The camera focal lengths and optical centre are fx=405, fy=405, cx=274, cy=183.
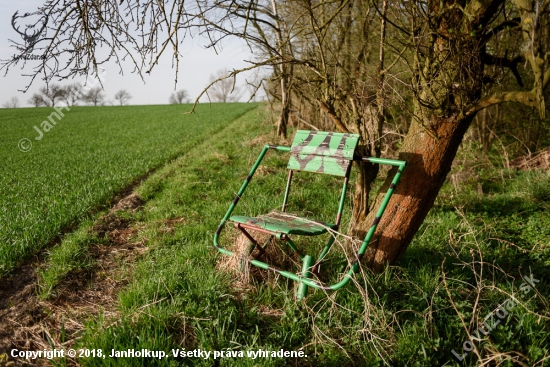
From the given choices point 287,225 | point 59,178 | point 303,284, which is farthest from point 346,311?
point 59,178

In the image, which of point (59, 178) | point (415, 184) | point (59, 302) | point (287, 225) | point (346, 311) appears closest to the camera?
point (346, 311)

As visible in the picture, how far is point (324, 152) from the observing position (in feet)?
10.9

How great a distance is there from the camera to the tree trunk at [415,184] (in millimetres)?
3195

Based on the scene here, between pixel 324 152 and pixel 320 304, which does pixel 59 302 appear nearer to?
pixel 320 304

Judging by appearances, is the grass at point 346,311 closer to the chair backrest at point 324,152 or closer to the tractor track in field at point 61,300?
the tractor track in field at point 61,300

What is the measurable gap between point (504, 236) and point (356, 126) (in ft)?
7.36

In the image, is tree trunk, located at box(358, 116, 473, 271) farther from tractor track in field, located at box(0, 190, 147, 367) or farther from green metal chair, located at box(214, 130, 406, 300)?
tractor track in field, located at box(0, 190, 147, 367)

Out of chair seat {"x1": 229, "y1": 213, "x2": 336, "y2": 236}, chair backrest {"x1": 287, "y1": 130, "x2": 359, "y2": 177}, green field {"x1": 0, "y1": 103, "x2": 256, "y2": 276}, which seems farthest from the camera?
green field {"x1": 0, "y1": 103, "x2": 256, "y2": 276}

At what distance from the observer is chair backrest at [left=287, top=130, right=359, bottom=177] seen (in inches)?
126

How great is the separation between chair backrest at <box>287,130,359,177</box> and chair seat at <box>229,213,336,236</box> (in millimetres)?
435

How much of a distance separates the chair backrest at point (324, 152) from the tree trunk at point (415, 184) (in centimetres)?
51

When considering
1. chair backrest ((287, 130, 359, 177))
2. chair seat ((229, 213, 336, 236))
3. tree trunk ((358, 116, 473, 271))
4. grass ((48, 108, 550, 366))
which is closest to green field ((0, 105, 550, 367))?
grass ((48, 108, 550, 366))

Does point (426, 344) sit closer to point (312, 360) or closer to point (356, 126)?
point (312, 360)

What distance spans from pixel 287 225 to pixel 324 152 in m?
0.71
